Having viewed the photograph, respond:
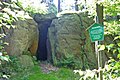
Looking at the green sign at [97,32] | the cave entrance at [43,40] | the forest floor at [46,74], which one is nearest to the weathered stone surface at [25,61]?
the forest floor at [46,74]

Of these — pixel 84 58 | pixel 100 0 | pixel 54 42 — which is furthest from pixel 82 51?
pixel 100 0

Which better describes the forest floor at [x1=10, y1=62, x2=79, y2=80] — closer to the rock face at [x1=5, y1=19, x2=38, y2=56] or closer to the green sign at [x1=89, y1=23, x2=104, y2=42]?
the rock face at [x1=5, y1=19, x2=38, y2=56]

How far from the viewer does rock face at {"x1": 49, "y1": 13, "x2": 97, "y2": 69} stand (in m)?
9.71

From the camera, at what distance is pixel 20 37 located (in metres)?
9.13

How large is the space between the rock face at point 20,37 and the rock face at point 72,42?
1260mm

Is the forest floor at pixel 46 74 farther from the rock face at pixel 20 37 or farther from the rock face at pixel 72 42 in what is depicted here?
the rock face at pixel 20 37

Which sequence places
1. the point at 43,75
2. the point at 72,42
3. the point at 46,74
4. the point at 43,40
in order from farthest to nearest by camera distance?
1. the point at 43,40
2. the point at 72,42
3. the point at 46,74
4. the point at 43,75

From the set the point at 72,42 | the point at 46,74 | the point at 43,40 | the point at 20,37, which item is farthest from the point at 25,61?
the point at 43,40

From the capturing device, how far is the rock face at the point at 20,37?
895 centimetres

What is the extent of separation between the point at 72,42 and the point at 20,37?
2578mm

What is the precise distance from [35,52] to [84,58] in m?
2.59

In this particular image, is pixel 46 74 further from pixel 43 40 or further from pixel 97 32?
pixel 97 32

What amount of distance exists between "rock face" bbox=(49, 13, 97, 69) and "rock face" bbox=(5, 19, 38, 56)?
1260 millimetres

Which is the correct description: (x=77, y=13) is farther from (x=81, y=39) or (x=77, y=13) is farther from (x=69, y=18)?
(x=81, y=39)
